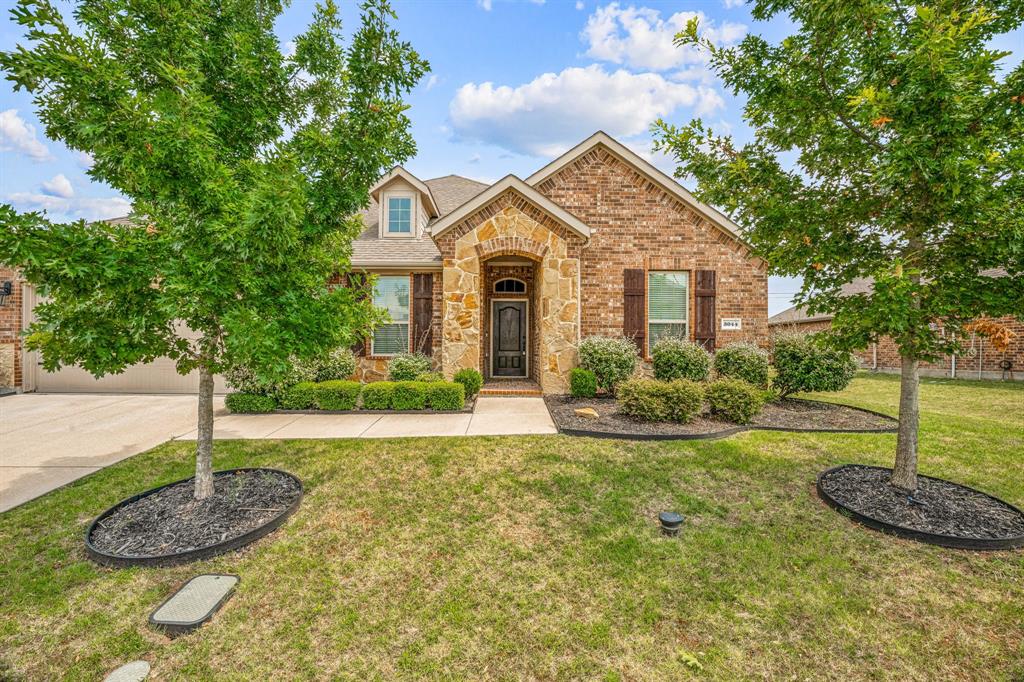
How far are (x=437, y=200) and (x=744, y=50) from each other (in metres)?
11.2

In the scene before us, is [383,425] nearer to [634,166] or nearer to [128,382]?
[128,382]

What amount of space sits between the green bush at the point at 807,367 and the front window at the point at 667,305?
2.34 m

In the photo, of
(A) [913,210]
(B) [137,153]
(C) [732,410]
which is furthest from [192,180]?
(C) [732,410]

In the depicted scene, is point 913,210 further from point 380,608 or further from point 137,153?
point 137,153

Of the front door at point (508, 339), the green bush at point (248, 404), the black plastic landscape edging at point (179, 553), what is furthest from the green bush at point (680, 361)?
the green bush at point (248, 404)

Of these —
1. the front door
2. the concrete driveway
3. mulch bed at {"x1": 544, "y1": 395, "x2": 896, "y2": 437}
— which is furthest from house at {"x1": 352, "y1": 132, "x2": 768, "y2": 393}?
the concrete driveway

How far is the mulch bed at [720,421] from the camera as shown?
6684 mm

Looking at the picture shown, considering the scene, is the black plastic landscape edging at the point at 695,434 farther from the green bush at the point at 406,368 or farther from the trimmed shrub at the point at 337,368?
the trimmed shrub at the point at 337,368

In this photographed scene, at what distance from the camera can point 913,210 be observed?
3787mm

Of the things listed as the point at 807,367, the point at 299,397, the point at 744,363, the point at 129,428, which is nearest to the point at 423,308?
the point at 299,397

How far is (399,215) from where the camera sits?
12062 millimetres

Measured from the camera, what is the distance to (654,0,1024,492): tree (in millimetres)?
3309

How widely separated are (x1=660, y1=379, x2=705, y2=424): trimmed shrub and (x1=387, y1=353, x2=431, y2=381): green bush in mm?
5408

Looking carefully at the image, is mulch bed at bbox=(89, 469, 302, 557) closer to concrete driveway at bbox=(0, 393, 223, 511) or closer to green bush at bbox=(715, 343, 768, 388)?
concrete driveway at bbox=(0, 393, 223, 511)
